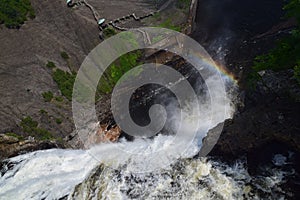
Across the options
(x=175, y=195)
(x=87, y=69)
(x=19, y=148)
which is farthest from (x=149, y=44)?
(x=175, y=195)

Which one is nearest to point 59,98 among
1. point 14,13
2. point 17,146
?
point 17,146

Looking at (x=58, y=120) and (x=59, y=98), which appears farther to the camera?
(x=59, y=98)

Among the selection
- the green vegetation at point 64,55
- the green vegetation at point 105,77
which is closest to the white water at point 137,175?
the green vegetation at point 105,77

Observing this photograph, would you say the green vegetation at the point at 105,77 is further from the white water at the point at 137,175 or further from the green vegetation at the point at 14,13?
the white water at the point at 137,175

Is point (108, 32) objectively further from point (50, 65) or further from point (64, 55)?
point (50, 65)

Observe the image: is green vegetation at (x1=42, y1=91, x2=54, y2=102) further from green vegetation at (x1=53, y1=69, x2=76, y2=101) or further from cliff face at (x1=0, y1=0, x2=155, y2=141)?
green vegetation at (x1=53, y1=69, x2=76, y2=101)

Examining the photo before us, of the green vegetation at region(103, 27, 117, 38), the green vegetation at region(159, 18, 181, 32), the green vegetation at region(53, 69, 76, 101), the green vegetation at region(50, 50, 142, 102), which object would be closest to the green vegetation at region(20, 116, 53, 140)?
the green vegetation at region(50, 50, 142, 102)
